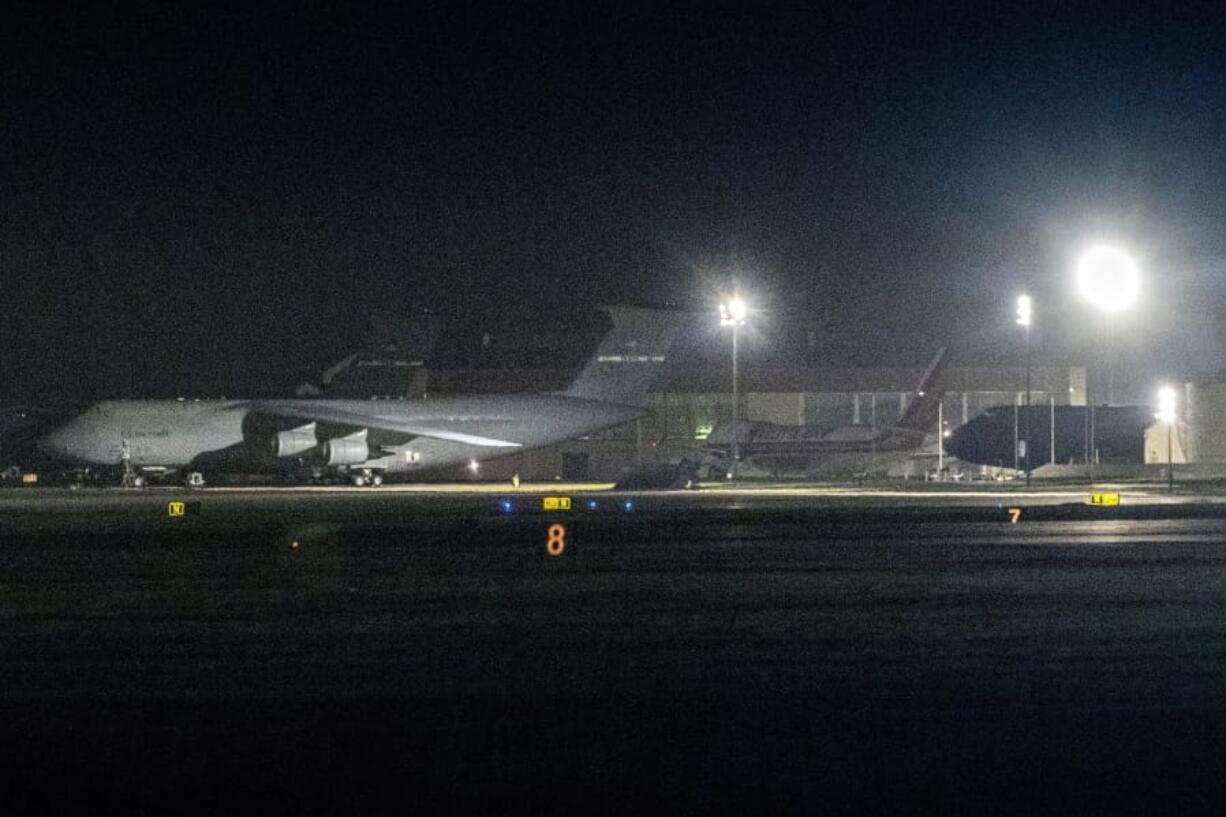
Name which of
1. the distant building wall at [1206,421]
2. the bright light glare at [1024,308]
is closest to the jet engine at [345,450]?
the bright light glare at [1024,308]

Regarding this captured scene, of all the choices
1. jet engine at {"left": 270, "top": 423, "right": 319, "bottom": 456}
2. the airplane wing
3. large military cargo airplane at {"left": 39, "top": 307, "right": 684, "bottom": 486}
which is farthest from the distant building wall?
jet engine at {"left": 270, "top": 423, "right": 319, "bottom": 456}

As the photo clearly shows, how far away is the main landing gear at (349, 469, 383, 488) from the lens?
6962 centimetres

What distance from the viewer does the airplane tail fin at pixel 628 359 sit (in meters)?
74.1

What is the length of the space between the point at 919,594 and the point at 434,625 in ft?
23.0

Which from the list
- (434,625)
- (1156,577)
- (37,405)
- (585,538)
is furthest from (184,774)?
(37,405)

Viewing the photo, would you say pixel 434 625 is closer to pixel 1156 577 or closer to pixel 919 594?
pixel 919 594

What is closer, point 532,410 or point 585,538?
point 585,538

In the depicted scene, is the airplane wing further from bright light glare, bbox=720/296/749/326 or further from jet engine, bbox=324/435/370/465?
bright light glare, bbox=720/296/749/326

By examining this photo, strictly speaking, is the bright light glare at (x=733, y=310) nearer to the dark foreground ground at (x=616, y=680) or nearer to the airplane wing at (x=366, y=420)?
the airplane wing at (x=366, y=420)

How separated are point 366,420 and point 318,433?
218 centimetres

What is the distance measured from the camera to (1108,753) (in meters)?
11.7

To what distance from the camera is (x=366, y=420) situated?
69.4 metres

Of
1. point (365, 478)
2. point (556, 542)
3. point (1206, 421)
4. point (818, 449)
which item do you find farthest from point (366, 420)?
point (1206, 421)

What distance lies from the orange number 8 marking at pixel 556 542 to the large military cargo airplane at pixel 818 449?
47.9m
